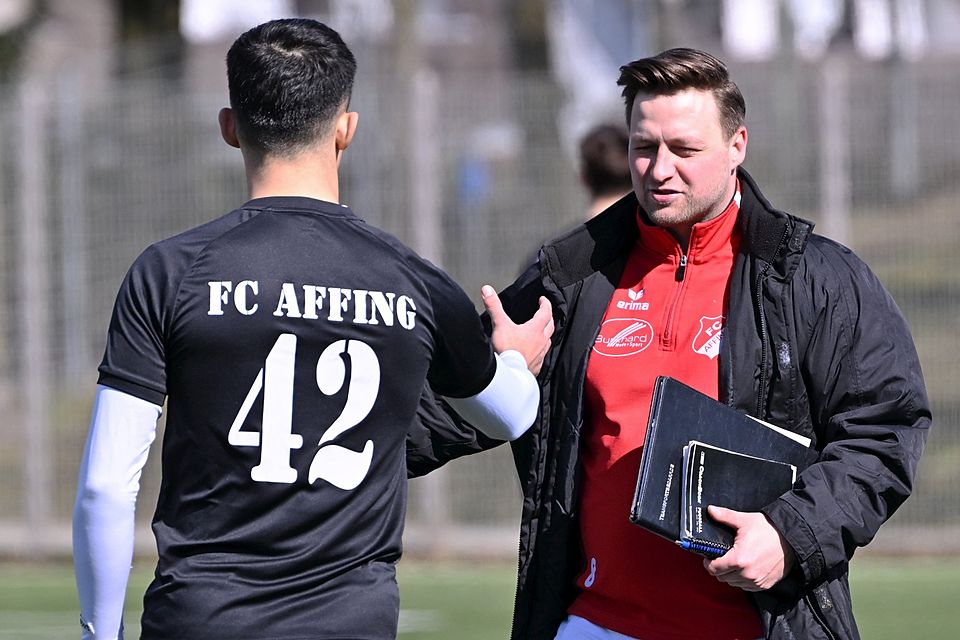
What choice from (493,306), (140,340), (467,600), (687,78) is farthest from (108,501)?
(467,600)

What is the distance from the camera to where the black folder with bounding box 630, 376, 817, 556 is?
3477 mm

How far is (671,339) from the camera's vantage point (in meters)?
3.86

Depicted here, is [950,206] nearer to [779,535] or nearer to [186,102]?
[186,102]

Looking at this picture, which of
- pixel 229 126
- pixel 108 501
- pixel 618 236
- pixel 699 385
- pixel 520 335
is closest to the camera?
pixel 108 501

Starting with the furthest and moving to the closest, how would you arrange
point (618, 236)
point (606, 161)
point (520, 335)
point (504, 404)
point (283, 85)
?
point (606, 161) → point (618, 236) → point (520, 335) → point (504, 404) → point (283, 85)

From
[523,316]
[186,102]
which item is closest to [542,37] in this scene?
[186,102]

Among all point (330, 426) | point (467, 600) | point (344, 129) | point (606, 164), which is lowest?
point (467, 600)

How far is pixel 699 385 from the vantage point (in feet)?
12.5

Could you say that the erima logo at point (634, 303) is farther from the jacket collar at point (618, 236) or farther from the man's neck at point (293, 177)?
the man's neck at point (293, 177)

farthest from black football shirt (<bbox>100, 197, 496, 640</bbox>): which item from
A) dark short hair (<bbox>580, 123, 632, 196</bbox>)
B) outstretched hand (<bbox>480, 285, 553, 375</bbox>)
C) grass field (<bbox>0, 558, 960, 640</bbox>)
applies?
grass field (<bbox>0, 558, 960, 640</bbox>)

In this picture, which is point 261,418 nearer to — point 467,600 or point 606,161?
point 606,161

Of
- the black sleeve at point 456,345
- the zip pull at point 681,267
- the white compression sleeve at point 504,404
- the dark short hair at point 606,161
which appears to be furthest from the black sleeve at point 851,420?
the dark short hair at point 606,161

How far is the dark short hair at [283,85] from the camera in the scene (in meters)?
3.17

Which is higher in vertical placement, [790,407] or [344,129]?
[344,129]
